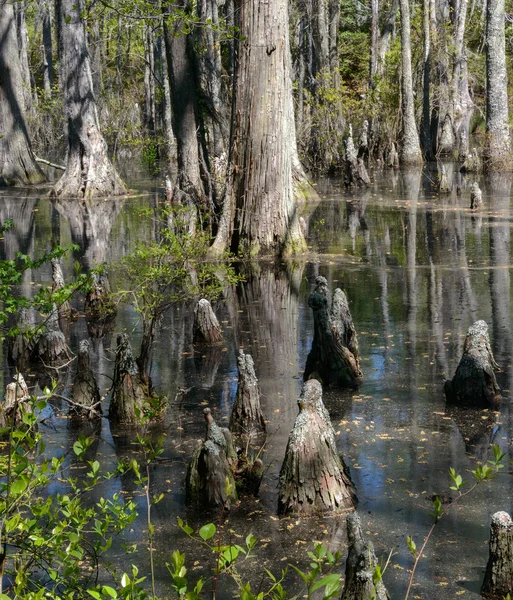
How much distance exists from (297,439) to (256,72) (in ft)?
28.1

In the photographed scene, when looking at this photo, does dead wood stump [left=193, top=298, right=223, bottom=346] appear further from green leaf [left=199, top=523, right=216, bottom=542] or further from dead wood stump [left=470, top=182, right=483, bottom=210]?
dead wood stump [left=470, top=182, right=483, bottom=210]

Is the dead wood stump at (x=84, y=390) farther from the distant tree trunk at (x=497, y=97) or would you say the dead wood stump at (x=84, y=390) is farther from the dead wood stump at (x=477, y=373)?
the distant tree trunk at (x=497, y=97)

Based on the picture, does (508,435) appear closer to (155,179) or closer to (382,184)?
(382,184)

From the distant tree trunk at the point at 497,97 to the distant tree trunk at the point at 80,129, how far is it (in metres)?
10.1

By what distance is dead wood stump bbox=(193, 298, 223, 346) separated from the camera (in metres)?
8.77

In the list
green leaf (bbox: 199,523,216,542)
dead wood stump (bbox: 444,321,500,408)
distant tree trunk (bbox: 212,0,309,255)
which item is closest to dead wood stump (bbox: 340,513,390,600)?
green leaf (bbox: 199,523,216,542)

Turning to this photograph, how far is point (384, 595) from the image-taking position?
12.3 feet

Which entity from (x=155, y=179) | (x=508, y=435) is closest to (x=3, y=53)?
(x=155, y=179)

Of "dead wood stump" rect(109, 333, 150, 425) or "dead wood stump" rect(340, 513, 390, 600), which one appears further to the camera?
"dead wood stump" rect(109, 333, 150, 425)

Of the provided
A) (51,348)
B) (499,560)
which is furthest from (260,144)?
(499,560)

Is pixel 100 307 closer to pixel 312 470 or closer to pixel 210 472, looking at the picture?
pixel 210 472

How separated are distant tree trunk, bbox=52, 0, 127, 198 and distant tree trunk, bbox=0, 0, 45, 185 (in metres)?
3.71

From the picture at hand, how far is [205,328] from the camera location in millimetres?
8766

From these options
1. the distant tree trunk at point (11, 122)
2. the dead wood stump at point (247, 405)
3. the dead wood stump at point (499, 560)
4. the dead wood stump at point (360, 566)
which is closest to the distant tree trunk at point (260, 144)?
the dead wood stump at point (247, 405)
